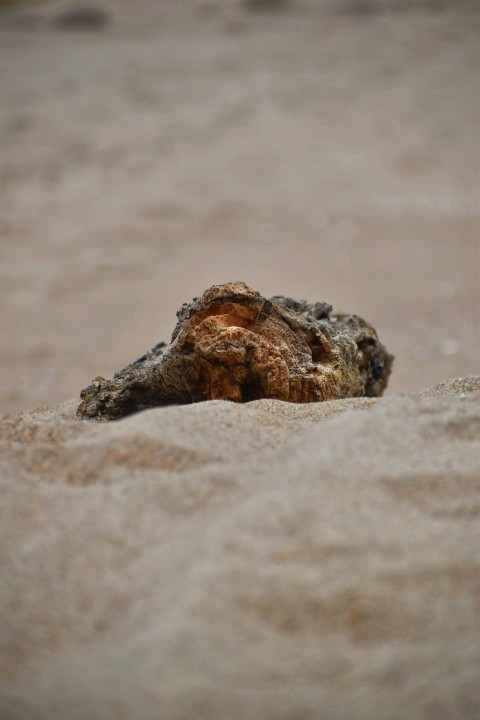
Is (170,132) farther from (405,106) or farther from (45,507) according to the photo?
(45,507)

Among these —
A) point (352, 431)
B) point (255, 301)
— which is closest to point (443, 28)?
point (255, 301)

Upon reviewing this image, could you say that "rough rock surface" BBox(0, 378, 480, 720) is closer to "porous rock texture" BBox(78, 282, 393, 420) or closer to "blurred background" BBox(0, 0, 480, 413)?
"porous rock texture" BBox(78, 282, 393, 420)

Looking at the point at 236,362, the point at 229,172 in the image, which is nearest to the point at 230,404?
the point at 236,362

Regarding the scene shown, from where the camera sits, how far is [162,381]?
2.50 meters

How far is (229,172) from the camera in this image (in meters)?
9.28

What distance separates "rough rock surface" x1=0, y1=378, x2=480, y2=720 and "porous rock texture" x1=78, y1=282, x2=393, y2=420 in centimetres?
64

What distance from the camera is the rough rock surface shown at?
1.04 metres

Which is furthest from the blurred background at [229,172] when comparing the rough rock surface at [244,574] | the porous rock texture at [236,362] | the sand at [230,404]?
the rough rock surface at [244,574]

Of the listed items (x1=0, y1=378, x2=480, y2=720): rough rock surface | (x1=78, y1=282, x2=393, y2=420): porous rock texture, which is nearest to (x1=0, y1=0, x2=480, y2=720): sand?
(x1=0, y1=378, x2=480, y2=720): rough rock surface

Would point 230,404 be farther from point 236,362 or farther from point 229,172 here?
point 229,172

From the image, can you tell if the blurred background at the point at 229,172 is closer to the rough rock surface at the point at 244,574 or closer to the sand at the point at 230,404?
the sand at the point at 230,404

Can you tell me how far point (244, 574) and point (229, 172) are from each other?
27.9 feet

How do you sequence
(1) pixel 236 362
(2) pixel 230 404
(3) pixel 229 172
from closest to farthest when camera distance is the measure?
(2) pixel 230 404
(1) pixel 236 362
(3) pixel 229 172

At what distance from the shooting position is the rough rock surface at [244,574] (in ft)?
3.41
